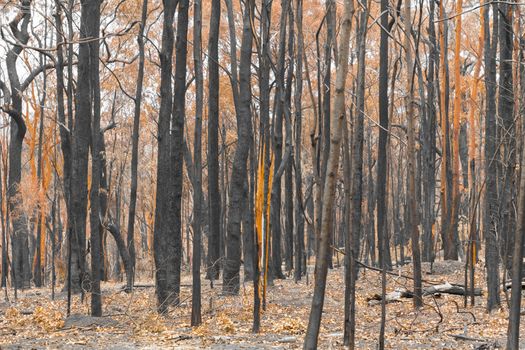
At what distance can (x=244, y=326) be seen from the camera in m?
9.46

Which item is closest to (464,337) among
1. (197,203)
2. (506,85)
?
(197,203)

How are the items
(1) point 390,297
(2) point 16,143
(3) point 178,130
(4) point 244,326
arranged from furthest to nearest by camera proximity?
1. (2) point 16,143
2. (1) point 390,297
3. (3) point 178,130
4. (4) point 244,326

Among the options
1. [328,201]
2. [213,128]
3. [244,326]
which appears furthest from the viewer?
[213,128]

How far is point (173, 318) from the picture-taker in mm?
10344

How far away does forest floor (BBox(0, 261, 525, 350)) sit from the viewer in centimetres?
807

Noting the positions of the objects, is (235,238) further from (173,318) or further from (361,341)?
(361,341)

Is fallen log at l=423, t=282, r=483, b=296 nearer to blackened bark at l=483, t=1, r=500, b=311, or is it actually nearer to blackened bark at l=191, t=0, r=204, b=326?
blackened bark at l=483, t=1, r=500, b=311

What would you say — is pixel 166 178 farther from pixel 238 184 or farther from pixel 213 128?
pixel 213 128

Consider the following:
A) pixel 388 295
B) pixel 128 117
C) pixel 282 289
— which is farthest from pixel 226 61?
pixel 388 295

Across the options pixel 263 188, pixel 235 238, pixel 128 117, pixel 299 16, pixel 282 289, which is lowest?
pixel 282 289

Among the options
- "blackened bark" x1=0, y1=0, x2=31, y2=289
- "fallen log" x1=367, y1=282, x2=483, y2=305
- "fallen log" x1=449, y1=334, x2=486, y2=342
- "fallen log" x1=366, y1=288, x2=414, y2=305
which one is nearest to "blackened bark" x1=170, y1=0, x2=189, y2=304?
"fallen log" x1=366, y1=288, x2=414, y2=305

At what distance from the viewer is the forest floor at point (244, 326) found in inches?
318

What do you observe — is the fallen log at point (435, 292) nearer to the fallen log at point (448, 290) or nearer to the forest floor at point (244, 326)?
the fallen log at point (448, 290)

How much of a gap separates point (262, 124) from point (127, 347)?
10.4 ft
